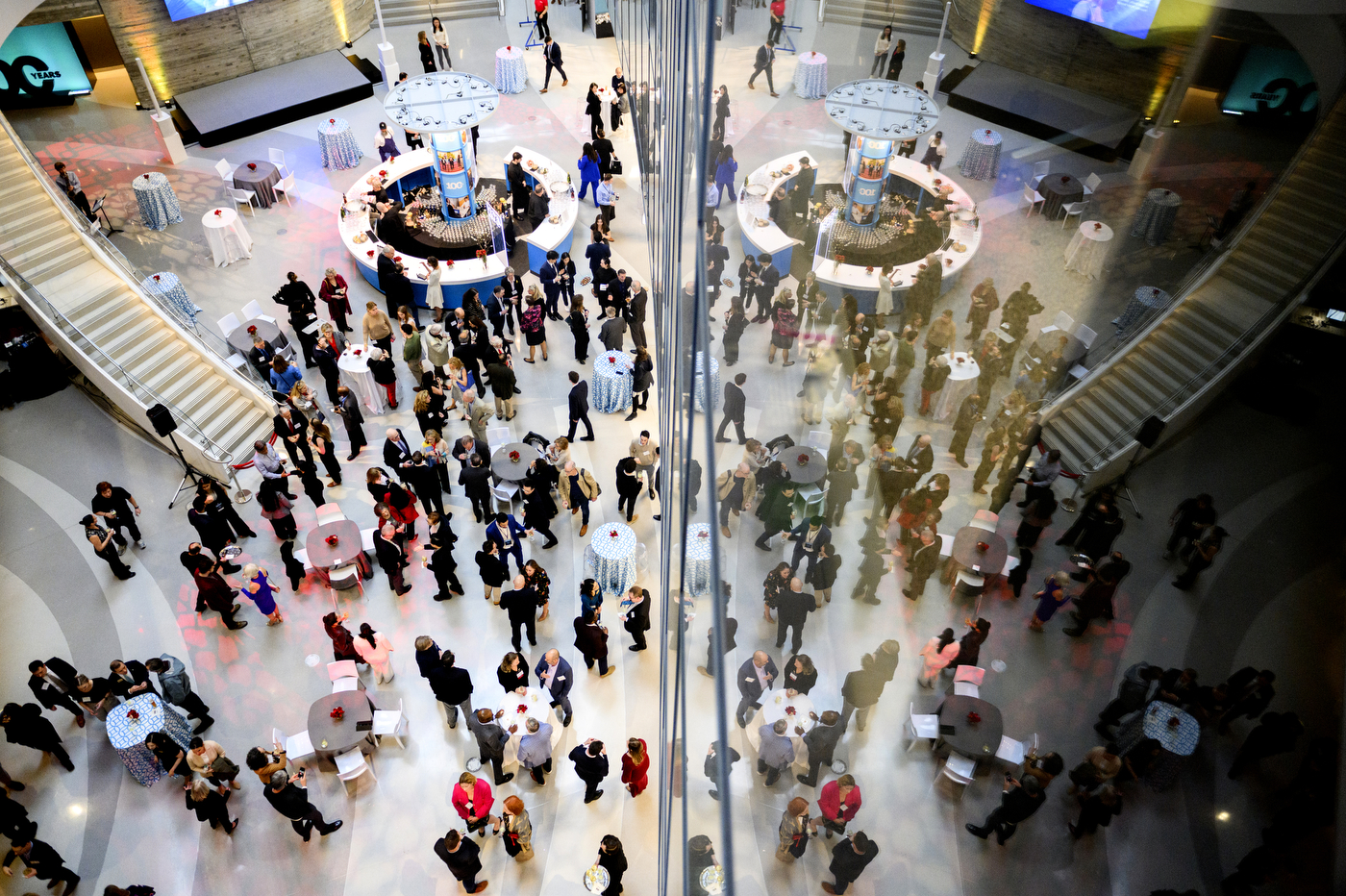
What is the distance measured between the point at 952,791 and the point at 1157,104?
56.1ft

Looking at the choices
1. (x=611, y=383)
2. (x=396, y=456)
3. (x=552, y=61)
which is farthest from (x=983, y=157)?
(x=396, y=456)

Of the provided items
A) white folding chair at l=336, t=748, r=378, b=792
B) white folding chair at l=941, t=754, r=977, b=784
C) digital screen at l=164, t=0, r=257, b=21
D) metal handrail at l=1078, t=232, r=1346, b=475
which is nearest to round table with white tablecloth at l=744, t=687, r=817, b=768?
metal handrail at l=1078, t=232, r=1346, b=475

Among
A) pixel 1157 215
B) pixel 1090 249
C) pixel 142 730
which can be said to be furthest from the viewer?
pixel 1090 249

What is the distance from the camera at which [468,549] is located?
11.4 m

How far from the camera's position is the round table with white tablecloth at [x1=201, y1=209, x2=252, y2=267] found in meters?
15.2

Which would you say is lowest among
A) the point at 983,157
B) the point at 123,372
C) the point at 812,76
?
the point at 123,372

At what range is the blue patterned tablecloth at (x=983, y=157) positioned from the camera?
17484 millimetres

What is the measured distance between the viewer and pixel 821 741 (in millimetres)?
4688

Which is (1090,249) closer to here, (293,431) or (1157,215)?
(1157,215)

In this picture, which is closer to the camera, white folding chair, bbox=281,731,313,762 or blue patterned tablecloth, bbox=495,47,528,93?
white folding chair, bbox=281,731,313,762

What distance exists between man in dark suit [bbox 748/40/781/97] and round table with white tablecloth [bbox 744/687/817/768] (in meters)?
5.94

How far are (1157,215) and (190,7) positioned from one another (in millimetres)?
20754

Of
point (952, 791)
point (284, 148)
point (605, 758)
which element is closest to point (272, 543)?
point (605, 758)

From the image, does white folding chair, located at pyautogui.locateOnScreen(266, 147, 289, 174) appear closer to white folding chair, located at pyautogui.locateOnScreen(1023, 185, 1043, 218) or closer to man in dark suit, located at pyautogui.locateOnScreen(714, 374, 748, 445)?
man in dark suit, located at pyautogui.locateOnScreen(714, 374, 748, 445)
